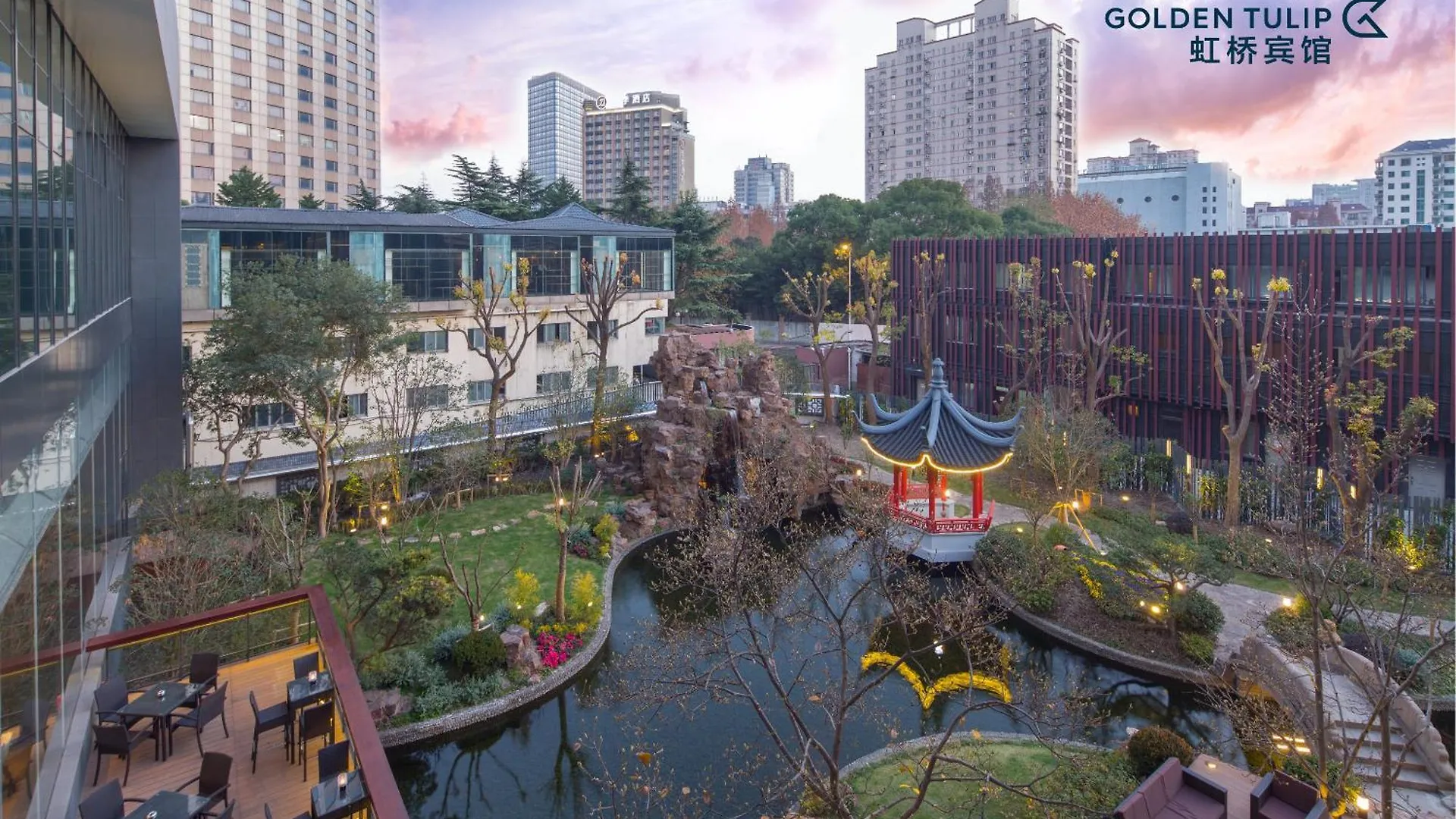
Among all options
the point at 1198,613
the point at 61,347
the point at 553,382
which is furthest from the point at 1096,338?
the point at 61,347

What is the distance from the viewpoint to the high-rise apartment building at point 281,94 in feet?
132

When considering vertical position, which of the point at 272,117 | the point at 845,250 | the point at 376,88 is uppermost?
the point at 376,88

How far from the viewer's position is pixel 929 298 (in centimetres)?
2764

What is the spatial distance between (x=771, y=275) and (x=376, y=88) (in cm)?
2598

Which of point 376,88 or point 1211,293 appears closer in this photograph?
point 1211,293

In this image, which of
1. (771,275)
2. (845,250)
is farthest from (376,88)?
(845,250)

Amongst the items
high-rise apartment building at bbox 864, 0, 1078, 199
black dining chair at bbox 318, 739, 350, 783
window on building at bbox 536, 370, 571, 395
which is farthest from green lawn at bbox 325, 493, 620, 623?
high-rise apartment building at bbox 864, 0, 1078, 199

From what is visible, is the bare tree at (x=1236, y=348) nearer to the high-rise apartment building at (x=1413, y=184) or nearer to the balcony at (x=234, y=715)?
the balcony at (x=234, y=715)

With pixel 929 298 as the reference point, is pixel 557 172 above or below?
above

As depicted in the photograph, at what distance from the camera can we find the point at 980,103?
6856 centimetres

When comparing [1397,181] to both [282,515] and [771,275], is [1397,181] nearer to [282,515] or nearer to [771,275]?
[771,275]

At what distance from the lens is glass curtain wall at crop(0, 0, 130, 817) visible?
453 centimetres

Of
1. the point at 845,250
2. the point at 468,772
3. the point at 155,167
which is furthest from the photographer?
the point at 845,250

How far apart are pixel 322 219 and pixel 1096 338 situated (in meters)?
17.2
